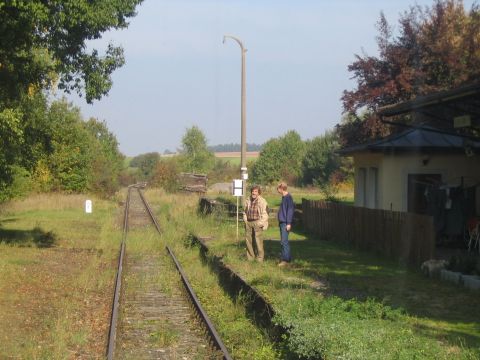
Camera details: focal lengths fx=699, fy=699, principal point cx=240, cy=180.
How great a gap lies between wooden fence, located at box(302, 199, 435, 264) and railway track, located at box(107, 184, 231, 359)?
191 inches

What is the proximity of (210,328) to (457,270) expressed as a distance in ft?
16.3

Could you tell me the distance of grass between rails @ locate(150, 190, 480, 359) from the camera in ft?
23.8

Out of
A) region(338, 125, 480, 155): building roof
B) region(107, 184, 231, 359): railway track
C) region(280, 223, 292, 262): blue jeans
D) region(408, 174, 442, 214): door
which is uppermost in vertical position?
region(338, 125, 480, 155): building roof

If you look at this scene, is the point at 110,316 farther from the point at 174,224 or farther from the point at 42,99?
the point at 174,224

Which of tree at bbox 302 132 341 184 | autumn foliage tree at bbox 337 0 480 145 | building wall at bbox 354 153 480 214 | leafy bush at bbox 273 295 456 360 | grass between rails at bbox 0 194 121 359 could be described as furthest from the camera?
tree at bbox 302 132 341 184

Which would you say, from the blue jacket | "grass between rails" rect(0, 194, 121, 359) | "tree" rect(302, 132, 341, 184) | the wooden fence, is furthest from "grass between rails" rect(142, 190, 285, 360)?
"tree" rect(302, 132, 341, 184)

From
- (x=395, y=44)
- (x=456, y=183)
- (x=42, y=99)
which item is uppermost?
(x=395, y=44)

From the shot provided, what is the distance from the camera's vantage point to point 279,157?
11106cm

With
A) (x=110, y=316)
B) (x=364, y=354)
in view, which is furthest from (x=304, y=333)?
(x=110, y=316)

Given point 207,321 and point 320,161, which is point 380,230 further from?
point 320,161

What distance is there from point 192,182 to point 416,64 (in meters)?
36.7

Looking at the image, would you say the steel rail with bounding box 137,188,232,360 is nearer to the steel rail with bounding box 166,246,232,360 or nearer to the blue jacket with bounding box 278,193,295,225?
the steel rail with bounding box 166,246,232,360

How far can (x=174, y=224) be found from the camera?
3038 centimetres

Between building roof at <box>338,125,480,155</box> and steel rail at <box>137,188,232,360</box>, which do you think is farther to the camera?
building roof at <box>338,125,480,155</box>
